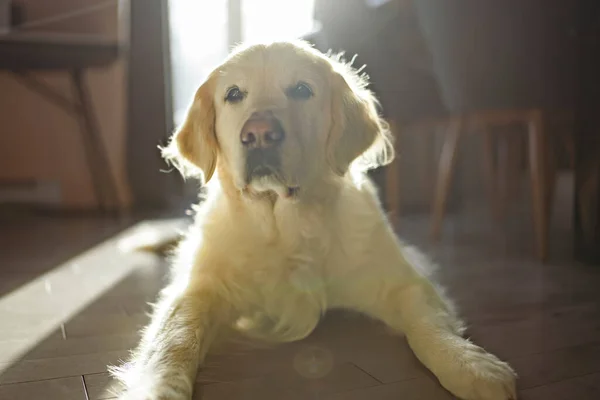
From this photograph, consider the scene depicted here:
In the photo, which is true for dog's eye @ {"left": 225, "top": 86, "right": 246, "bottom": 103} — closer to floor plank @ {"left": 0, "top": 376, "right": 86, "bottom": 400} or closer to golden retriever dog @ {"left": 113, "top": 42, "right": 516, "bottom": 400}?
golden retriever dog @ {"left": 113, "top": 42, "right": 516, "bottom": 400}

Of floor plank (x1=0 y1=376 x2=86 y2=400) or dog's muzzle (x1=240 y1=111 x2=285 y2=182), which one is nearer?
floor plank (x1=0 y1=376 x2=86 y2=400)

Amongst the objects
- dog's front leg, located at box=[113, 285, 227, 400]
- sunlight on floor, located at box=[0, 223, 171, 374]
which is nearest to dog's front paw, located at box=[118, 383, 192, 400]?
dog's front leg, located at box=[113, 285, 227, 400]

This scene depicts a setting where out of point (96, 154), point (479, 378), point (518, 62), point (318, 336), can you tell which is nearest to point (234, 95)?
point (318, 336)

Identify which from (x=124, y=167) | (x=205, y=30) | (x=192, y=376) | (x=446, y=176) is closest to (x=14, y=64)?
(x=124, y=167)

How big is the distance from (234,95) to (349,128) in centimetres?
32

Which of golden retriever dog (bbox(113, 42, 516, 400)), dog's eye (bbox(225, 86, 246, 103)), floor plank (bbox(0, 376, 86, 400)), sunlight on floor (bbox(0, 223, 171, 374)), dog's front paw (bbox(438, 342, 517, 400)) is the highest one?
dog's eye (bbox(225, 86, 246, 103))

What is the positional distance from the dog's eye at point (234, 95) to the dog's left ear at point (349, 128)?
0.80 feet

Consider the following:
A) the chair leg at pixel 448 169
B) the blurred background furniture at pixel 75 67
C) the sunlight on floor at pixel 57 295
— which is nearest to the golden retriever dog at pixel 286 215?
the sunlight on floor at pixel 57 295

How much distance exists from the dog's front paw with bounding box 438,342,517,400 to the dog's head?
0.58 m

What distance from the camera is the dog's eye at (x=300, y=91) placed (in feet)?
5.07

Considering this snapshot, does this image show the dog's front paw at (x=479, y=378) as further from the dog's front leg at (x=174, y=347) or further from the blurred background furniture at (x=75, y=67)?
the blurred background furniture at (x=75, y=67)

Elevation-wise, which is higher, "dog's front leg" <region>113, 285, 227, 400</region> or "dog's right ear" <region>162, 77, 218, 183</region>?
"dog's right ear" <region>162, 77, 218, 183</region>

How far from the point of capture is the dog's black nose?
4.54 feet

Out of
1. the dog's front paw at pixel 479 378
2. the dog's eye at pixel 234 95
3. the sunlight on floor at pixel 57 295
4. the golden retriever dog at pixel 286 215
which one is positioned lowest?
the sunlight on floor at pixel 57 295
